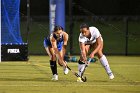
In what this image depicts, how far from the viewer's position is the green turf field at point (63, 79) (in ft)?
47.6

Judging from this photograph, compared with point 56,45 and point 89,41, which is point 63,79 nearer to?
point 56,45

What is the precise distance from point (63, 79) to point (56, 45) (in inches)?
41.7

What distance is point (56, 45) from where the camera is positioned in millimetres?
16719

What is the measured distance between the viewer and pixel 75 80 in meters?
16.8

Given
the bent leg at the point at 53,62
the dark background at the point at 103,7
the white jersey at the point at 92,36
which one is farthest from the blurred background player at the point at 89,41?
the dark background at the point at 103,7

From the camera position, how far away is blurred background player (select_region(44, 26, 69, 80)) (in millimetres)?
16469

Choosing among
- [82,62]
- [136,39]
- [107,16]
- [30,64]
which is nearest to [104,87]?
[82,62]

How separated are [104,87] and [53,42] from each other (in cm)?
229

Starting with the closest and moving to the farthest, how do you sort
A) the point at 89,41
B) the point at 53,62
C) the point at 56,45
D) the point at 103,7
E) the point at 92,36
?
the point at 92,36 → the point at 89,41 → the point at 56,45 → the point at 53,62 → the point at 103,7

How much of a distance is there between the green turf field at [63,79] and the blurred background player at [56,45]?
0.45 metres

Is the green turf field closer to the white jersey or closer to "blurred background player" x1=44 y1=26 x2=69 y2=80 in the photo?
"blurred background player" x1=44 y1=26 x2=69 y2=80

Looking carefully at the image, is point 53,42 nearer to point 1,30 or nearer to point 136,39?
point 1,30

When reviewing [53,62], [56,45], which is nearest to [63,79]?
[53,62]

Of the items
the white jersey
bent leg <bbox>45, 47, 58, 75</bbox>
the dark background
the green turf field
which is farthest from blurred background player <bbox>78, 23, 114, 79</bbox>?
the dark background
